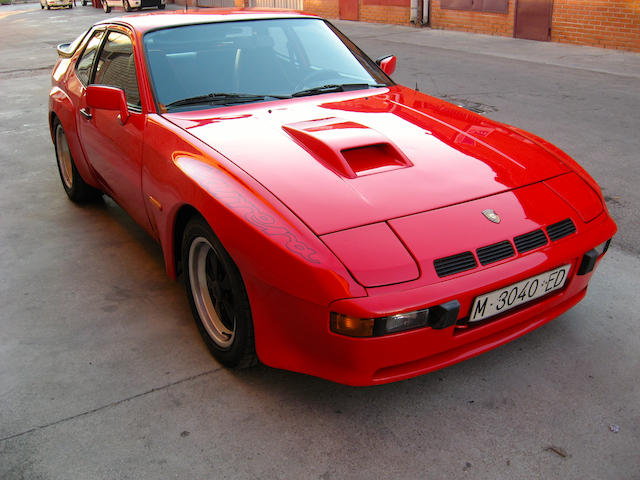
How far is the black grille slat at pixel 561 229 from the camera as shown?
2.29 m

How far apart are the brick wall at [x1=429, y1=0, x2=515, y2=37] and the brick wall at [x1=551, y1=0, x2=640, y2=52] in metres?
1.13

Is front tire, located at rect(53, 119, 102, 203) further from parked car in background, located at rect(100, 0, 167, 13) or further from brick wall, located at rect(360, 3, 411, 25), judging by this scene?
parked car in background, located at rect(100, 0, 167, 13)

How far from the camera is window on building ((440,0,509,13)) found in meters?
12.3

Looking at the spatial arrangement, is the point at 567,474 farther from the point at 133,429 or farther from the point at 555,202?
the point at 133,429

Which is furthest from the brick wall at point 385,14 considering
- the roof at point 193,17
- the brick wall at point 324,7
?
the roof at point 193,17

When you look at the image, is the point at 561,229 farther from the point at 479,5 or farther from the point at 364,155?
the point at 479,5

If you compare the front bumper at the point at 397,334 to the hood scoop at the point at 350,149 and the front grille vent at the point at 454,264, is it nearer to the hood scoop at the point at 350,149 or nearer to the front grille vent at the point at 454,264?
the front grille vent at the point at 454,264

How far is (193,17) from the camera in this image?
3.46m

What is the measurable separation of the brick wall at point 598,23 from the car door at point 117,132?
9.26 meters

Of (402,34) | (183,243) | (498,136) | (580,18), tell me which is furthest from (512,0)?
(183,243)

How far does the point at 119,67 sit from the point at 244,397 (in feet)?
6.67

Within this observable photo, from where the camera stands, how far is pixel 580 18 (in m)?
10.8

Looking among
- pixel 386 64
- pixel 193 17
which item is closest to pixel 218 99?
pixel 193 17

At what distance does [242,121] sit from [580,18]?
32.7 ft
